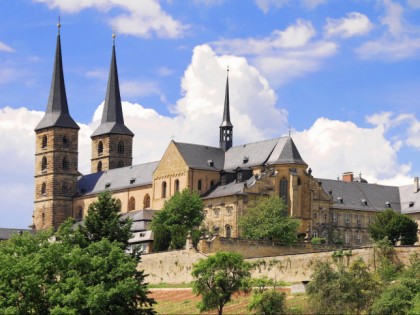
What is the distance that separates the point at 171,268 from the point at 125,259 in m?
25.8

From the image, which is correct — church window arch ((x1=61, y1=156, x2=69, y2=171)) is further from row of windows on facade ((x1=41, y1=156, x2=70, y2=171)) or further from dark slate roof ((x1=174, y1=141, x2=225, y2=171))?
dark slate roof ((x1=174, y1=141, x2=225, y2=171))

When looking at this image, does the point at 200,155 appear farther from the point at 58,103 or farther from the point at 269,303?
the point at 269,303

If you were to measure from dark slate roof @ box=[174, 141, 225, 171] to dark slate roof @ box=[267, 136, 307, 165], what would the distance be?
8.36 metres

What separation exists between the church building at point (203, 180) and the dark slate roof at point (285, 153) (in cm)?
11

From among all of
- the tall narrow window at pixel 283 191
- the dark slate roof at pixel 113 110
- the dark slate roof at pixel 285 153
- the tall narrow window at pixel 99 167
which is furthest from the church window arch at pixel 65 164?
the tall narrow window at pixel 283 191

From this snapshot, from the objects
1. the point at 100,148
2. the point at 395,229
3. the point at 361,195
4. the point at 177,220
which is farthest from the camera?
the point at 100,148

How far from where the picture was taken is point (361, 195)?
478ft

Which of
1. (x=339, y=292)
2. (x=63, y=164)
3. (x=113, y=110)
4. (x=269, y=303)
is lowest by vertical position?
(x=269, y=303)

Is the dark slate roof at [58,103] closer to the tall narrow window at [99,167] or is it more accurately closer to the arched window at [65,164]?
the arched window at [65,164]

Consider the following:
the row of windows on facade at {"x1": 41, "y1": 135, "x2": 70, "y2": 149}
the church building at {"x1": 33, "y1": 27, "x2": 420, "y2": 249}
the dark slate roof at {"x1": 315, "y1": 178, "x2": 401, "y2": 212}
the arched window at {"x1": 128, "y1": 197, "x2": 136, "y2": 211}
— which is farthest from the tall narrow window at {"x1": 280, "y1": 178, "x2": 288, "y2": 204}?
the row of windows on facade at {"x1": 41, "y1": 135, "x2": 70, "y2": 149}

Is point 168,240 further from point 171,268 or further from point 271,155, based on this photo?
Result: point 271,155

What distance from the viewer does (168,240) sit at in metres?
115

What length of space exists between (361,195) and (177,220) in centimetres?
3175

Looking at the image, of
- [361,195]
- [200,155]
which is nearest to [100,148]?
[200,155]
